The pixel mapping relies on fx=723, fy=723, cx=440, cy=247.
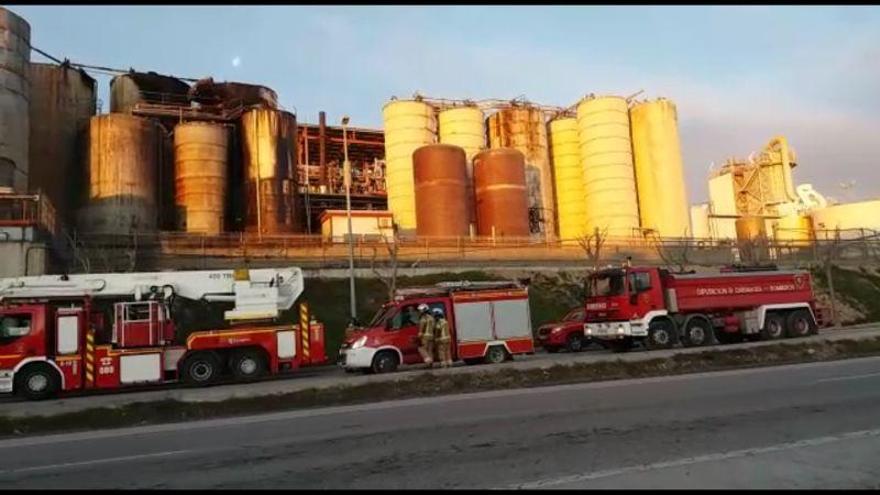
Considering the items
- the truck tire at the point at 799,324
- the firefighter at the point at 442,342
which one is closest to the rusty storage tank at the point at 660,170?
the truck tire at the point at 799,324

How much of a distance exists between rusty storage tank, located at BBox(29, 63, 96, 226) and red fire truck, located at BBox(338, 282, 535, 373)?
33.0 m

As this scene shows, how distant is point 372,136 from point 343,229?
68.1ft

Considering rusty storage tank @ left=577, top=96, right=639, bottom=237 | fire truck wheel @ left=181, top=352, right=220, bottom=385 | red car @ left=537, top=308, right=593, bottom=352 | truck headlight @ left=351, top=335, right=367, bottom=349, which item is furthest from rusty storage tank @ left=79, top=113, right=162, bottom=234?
rusty storage tank @ left=577, top=96, right=639, bottom=237

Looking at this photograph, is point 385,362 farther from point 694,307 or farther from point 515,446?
point 515,446

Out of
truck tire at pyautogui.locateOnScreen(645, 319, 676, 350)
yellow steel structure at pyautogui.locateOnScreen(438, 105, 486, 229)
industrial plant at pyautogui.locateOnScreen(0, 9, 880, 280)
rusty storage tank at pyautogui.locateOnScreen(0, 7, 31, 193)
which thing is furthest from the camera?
yellow steel structure at pyautogui.locateOnScreen(438, 105, 486, 229)

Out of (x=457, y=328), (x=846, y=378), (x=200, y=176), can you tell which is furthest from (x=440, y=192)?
(x=846, y=378)

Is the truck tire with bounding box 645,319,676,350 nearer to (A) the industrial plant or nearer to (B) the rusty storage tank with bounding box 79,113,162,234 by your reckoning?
(A) the industrial plant

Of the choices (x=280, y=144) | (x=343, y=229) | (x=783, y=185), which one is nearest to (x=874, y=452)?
(x=343, y=229)

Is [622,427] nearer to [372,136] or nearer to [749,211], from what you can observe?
[372,136]

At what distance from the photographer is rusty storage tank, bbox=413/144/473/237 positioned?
50.2 metres

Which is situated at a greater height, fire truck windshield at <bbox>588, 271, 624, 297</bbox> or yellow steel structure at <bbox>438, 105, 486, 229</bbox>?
yellow steel structure at <bbox>438, 105, 486, 229</bbox>

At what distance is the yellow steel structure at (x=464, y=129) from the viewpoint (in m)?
59.2

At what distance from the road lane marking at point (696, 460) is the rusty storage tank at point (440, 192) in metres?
41.5

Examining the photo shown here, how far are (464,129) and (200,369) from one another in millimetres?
42693
